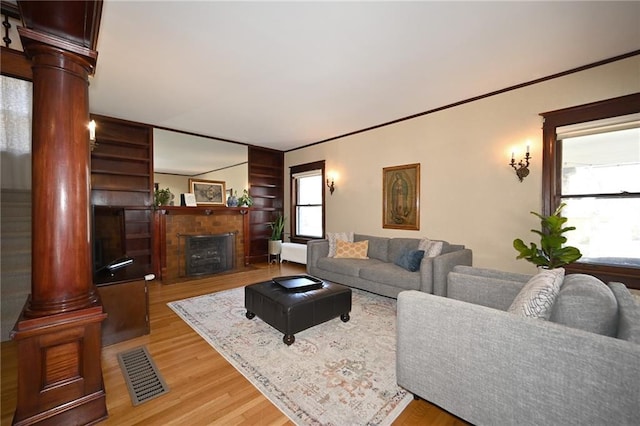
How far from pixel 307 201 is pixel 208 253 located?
97.1 inches

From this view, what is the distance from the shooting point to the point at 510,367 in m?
1.24

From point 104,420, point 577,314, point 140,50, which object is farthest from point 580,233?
point 140,50

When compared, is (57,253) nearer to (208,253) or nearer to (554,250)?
(208,253)

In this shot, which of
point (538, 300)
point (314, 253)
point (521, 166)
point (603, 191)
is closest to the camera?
point (538, 300)

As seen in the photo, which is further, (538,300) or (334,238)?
(334,238)

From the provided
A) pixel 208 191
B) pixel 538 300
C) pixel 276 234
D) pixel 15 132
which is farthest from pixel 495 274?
pixel 208 191

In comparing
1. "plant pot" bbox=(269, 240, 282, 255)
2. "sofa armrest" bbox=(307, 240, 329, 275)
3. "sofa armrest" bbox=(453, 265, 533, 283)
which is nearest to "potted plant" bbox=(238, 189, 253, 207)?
"plant pot" bbox=(269, 240, 282, 255)

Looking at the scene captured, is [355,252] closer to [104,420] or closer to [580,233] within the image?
[580,233]

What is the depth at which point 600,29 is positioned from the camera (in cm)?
224

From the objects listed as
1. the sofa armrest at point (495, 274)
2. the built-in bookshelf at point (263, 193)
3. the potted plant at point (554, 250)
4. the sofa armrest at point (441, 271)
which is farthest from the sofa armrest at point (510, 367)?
the built-in bookshelf at point (263, 193)

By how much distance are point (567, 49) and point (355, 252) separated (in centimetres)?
341

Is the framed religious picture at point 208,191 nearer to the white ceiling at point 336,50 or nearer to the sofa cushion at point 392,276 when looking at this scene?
the white ceiling at point 336,50

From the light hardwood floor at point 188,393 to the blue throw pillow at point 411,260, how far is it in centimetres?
194

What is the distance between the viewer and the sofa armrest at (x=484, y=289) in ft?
6.51
